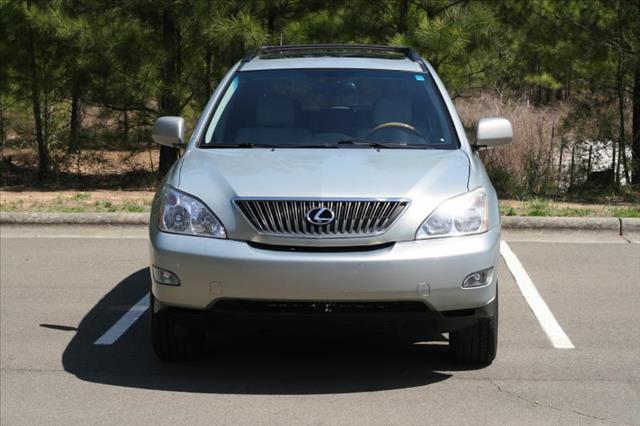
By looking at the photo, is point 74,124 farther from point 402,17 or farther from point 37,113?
point 402,17

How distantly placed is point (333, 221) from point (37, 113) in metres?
12.5

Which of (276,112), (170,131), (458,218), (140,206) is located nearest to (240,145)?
(276,112)

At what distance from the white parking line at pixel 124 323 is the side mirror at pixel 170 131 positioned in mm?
1282

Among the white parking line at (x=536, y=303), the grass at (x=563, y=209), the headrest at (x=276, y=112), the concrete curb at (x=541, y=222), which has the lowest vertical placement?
the grass at (x=563, y=209)

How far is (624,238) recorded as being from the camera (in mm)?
9586

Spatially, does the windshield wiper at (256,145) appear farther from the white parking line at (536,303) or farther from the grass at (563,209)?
the grass at (563,209)

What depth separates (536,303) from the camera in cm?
718

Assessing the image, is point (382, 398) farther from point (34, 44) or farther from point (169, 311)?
point (34, 44)

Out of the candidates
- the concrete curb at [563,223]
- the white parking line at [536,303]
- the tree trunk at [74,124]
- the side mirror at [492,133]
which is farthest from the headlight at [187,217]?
the tree trunk at [74,124]

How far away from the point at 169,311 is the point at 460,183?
5.50 ft

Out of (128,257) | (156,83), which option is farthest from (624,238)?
(156,83)

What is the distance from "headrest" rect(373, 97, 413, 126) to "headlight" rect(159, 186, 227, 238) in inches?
60.3

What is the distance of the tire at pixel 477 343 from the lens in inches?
211

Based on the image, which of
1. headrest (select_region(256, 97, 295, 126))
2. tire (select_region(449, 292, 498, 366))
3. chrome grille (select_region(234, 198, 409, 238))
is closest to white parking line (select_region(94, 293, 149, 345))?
headrest (select_region(256, 97, 295, 126))
